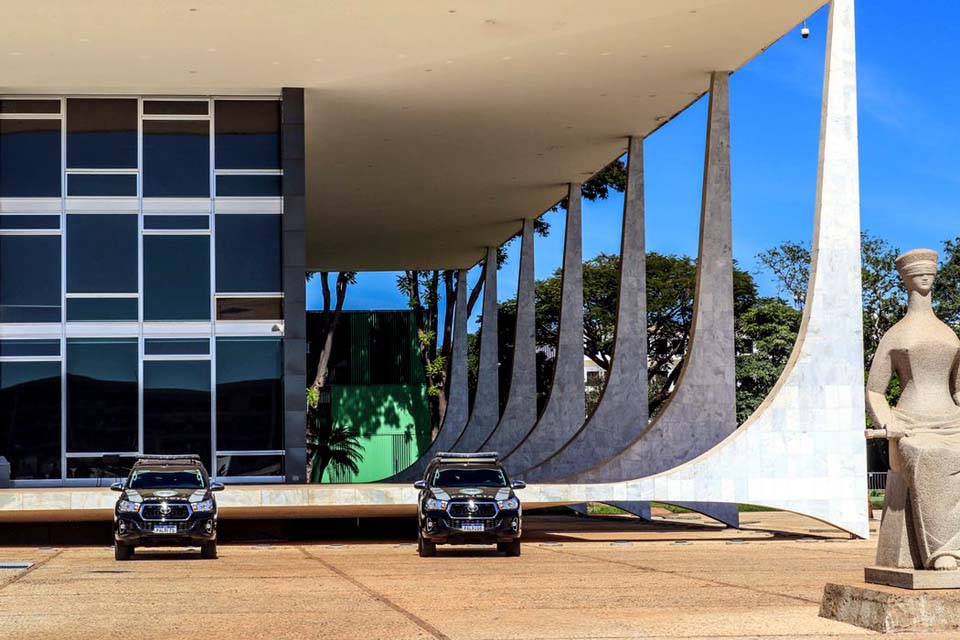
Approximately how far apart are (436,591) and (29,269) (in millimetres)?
15280

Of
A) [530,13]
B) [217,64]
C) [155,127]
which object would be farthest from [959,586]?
[155,127]

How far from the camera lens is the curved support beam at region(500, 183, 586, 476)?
40500 millimetres

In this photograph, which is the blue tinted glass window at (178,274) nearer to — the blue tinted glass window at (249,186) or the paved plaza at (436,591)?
the blue tinted glass window at (249,186)

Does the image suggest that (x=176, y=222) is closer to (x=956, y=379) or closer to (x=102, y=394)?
(x=102, y=394)

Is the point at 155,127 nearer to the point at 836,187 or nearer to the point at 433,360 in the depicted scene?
the point at 836,187

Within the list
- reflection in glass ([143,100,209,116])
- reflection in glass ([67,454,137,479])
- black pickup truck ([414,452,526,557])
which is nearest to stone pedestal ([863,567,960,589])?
black pickup truck ([414,452,526,557])

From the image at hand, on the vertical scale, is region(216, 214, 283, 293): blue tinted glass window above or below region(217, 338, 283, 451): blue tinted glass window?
above

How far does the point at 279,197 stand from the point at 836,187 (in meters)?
10.4

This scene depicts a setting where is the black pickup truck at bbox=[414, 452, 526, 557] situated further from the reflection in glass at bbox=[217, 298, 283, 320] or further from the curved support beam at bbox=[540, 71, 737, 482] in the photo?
→ the curved support beam at bbox=[540, 71, 737, 482]

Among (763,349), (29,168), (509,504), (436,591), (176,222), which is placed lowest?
(436,591)

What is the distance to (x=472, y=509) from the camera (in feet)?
72.2

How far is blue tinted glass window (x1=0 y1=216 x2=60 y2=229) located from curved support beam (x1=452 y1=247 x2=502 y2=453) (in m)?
25.6

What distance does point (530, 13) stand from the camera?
23.8 meters

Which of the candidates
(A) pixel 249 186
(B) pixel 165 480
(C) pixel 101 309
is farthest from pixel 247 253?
(B) pixel 165 480
